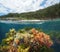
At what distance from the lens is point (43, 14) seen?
154 inches

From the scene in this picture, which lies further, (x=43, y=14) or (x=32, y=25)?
(x=43, y=14)

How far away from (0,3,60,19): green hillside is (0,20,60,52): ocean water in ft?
0.43

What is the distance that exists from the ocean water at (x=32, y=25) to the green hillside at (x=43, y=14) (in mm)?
132

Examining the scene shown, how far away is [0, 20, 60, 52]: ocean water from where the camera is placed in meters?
3.78

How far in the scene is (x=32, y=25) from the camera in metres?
3.81

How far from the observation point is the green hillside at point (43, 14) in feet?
12.6

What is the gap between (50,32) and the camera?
381 cm

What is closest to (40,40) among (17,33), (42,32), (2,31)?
(42,32)

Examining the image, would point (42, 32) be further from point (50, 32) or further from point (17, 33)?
point (17, 33)

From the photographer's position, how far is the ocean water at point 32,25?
149 inches

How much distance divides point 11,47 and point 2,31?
379 mm

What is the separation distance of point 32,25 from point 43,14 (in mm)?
333

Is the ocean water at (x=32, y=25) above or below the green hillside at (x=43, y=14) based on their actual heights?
below

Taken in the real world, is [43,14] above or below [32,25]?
above
